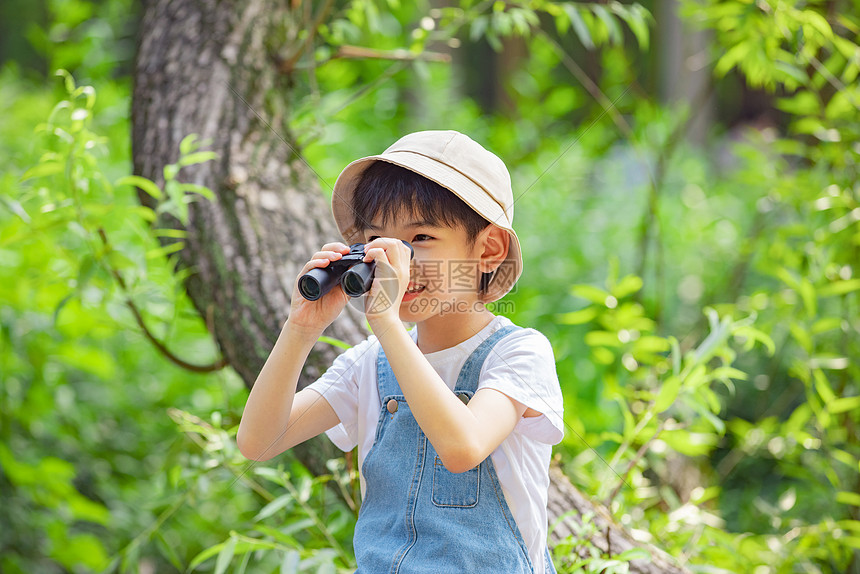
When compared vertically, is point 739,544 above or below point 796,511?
above

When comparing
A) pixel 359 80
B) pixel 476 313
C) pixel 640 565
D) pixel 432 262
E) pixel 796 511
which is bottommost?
pixel 796 511

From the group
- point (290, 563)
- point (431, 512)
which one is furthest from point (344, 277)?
point (290, 563)

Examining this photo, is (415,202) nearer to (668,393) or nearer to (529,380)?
(529,380)

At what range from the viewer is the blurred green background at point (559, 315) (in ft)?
5.35

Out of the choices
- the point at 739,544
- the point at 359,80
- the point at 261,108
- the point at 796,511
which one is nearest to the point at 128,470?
the point at 261,108

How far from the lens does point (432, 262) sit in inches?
43.7

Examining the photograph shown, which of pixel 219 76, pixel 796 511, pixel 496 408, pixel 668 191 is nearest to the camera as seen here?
pixel 496 408

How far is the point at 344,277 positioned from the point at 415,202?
207 millimetres

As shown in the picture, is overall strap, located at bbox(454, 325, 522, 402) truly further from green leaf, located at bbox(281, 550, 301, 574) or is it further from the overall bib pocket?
green leaf, located at bbox(281, 550, 301, 574)

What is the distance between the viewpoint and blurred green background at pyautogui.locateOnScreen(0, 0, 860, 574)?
163 cm

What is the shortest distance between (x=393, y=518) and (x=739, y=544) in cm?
122

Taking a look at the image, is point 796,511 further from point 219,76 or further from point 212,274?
point 219,76

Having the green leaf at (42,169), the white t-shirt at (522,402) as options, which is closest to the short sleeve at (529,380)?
the white t-shirt at (522,402)

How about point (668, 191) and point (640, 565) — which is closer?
point (640, 565)
